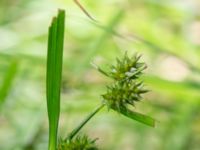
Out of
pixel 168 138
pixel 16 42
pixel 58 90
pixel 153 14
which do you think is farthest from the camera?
pixel 153 14

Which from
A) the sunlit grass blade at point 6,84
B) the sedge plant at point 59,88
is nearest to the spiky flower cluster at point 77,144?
the sedge plant at point 59,88

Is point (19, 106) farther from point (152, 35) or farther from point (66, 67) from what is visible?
point (152, 35)

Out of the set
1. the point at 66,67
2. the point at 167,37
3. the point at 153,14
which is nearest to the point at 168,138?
the point at 66,67

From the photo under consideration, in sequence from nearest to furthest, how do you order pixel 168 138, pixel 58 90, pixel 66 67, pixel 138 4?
pixel 58 90 → pixel 168 138 → pixel 66 67 → pixel 138 4

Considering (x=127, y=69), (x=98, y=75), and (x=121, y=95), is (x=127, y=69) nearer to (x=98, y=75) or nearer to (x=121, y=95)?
(x=121, y=95)

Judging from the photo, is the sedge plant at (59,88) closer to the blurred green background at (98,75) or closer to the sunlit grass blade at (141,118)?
the sunlit grass blade at (141,118)

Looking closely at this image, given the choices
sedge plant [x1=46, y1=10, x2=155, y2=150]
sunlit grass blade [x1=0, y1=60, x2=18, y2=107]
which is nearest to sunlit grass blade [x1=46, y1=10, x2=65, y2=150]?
sedge plant [x1=46, y1=10, x2=155, y2=150]

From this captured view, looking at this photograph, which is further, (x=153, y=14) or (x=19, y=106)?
(x=153, y=14)

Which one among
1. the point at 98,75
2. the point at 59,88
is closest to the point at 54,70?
the point at 59,88
